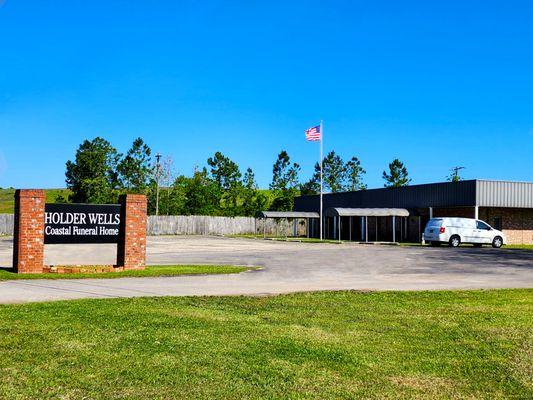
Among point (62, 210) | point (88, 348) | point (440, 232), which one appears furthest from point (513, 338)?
point (440, 232)

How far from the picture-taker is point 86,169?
226 feet

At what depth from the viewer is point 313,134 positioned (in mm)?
45562

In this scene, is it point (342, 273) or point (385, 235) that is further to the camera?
point (385, 235)

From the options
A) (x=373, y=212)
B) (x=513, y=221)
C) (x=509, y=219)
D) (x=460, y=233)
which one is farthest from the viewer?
(x=373, y=212)

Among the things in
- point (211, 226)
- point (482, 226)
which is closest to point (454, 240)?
point (482, 226)

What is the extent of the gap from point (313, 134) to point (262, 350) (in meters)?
39.9

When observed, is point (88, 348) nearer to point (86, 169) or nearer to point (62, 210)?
point (62, 210)

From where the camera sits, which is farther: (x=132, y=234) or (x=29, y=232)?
(x=132, y=234)

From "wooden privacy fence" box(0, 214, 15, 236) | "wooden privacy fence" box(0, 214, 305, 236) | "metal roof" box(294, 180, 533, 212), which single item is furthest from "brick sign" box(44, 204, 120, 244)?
"wooden privacy fence" box(0, 214, 15, 236)

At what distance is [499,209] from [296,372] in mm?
39431

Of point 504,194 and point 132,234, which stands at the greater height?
point 504,194

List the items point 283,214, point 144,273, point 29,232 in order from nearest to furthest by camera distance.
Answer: point 144,273 → point 29,232 → point 283,214

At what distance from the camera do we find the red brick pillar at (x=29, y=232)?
51.9ft

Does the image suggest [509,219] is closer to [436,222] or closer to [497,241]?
[497,241]
